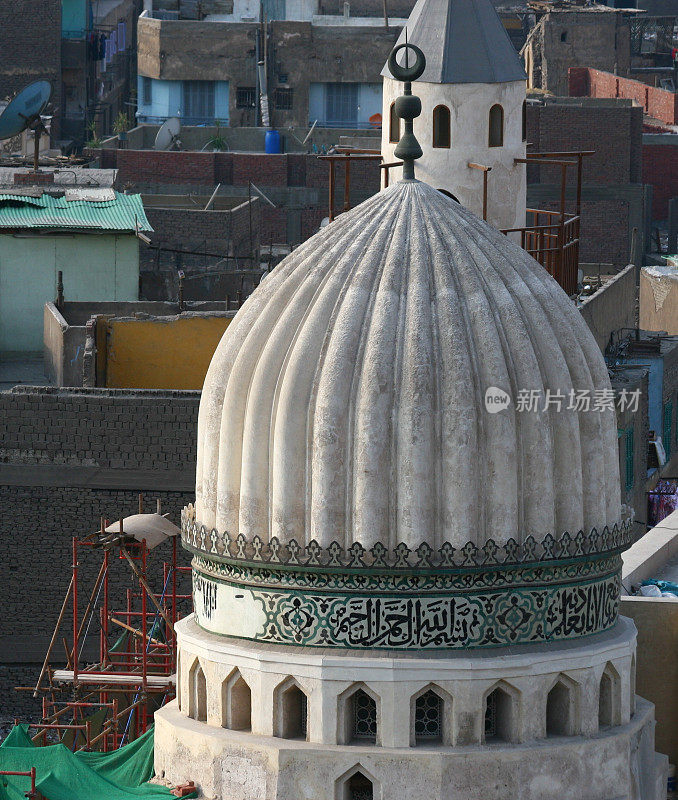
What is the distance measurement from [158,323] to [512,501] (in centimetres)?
1841

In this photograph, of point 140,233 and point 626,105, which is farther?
point 626,105

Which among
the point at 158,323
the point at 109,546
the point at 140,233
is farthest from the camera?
the point at 140,233

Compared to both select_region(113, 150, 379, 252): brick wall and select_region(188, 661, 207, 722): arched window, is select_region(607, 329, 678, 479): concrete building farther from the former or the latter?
select_region(188, 661, 207, 722): arched window

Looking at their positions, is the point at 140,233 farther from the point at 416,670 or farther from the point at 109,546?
the point at 416,670

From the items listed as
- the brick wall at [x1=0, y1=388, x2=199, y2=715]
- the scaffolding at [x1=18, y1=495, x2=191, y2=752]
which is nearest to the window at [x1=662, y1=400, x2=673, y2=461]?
the brick wall at [x1=0, y1=388, x2=199, y2=715]

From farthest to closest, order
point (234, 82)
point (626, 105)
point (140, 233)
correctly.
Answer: point (234, 82)
point (626, 105)
point (140, 233)

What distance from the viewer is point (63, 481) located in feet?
93.4

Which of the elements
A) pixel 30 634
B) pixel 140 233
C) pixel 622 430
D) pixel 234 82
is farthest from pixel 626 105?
pixel 30 634

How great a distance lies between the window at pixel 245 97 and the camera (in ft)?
206

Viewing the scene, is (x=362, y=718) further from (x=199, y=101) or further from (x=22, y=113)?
(x=199, y=101)

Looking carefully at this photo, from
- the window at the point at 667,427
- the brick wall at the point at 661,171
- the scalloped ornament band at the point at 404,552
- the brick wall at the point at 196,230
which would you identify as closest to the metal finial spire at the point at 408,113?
the scalloped ornament band at the point at 404,552

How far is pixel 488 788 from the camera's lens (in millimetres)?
13336

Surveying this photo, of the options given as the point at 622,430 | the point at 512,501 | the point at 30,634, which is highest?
the point at 512,501

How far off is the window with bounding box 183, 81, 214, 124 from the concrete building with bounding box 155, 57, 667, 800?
49.9 m
